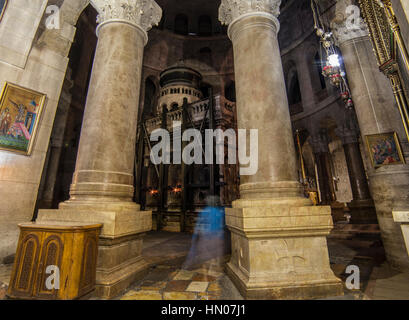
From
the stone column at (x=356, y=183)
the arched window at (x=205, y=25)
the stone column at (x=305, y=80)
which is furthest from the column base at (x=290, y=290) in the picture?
the arched window at (x=205, y=25)

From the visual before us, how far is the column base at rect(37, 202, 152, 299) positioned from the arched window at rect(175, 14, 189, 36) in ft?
73.7

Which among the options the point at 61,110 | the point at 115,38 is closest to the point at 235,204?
the point at 115,38

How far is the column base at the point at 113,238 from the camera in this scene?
2549mm

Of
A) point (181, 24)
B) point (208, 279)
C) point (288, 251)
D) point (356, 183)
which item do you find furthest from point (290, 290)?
point (181, 24)

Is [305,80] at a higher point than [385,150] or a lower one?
higher

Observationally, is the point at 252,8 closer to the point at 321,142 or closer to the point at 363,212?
the point at 363,212

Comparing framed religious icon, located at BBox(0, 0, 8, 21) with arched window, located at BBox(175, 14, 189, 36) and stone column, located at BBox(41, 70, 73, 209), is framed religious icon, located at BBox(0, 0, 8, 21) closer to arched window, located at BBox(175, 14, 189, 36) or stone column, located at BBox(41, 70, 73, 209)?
stone column, located at BBox(41, 70, 73, 209)

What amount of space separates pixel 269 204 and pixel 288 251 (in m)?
0.59

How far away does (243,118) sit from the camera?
10.4ft

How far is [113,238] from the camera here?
8.51ft

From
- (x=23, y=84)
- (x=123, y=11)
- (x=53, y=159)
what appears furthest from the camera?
(x=53, y=159)

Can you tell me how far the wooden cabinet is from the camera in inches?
84.0

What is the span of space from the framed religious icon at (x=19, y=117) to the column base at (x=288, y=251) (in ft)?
15.3
